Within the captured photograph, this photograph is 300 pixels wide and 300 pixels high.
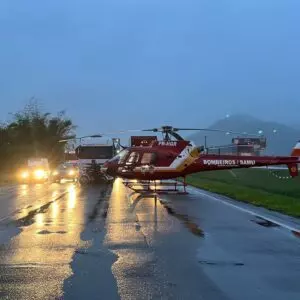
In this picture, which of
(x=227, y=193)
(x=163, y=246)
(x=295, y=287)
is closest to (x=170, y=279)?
(x=295, y=287)

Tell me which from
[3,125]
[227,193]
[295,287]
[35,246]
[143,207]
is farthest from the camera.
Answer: [3,125]

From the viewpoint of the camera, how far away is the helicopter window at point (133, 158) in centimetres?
2906

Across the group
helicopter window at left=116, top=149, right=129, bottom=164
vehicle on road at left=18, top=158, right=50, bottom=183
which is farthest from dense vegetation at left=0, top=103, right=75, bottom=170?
helicopter window at left=116, top=149, right=129, bottom=164

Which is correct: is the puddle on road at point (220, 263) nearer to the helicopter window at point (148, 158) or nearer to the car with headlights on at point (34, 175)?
the helicopter window at point (148, 158)

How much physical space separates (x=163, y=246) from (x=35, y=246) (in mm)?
2528

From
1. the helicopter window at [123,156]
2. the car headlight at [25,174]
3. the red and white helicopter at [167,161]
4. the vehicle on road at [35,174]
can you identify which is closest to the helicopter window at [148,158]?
the red and white helicopter at [167,161]

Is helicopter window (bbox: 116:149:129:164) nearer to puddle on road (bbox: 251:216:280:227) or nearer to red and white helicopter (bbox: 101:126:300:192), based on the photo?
red and white helicopter (bbox: 101:126:300:192)

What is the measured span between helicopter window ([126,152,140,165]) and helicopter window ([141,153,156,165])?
32cm

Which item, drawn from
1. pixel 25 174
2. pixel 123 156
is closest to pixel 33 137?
pixel 25 174

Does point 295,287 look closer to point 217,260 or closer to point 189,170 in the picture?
point 217,260

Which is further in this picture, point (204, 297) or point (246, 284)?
point (246, 284)

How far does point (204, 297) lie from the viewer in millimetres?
7406

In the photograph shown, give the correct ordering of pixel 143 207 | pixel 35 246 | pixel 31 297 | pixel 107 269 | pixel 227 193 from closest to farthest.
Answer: pixel 31 297
pixel 107 269
pixel 35 246
pixel 143 207
pixel 227 193

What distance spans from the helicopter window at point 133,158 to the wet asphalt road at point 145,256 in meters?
→ 10.9
